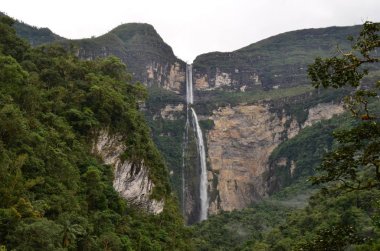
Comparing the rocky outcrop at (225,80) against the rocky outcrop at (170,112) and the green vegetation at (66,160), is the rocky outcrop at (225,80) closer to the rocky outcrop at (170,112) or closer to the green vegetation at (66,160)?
the rocky outcrop at (170,112)

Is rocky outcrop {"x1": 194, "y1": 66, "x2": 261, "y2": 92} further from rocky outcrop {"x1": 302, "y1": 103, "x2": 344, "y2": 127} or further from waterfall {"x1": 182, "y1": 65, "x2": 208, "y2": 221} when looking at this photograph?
rocky outcrop {"x1": 302, "y1": 103, "x2": 344, "y2": 127}

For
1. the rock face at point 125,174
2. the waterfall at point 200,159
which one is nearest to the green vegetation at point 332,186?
the rock face at point 125,174

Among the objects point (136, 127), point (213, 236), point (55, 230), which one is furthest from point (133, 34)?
point (55, 230)

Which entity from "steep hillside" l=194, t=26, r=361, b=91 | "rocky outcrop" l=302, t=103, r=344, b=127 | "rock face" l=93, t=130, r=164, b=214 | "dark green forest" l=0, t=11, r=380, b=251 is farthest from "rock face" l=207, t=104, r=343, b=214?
"rock face" l=93, t=130, r=164, b=214

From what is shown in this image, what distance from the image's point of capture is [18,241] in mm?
13906

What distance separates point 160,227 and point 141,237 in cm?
444

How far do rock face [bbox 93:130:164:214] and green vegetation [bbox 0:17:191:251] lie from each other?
1.46 ft

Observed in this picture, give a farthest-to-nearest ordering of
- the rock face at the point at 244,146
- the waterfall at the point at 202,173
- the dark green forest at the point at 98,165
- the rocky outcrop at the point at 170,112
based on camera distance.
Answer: the rocky outcrop at the point at 170,112 < the rock face at the point at 244,146 < the waterfall at the point at 202,173 < the dark green forest at the point at 98,165

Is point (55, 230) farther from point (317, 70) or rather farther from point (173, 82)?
point (173, 82)

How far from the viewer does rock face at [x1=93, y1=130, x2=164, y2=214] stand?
26281 millimetres

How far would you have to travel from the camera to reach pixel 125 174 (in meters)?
27.3

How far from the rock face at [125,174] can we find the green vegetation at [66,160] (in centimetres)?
44

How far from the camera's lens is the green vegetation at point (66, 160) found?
15523mm

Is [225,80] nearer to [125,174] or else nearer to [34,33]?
[34,33]
